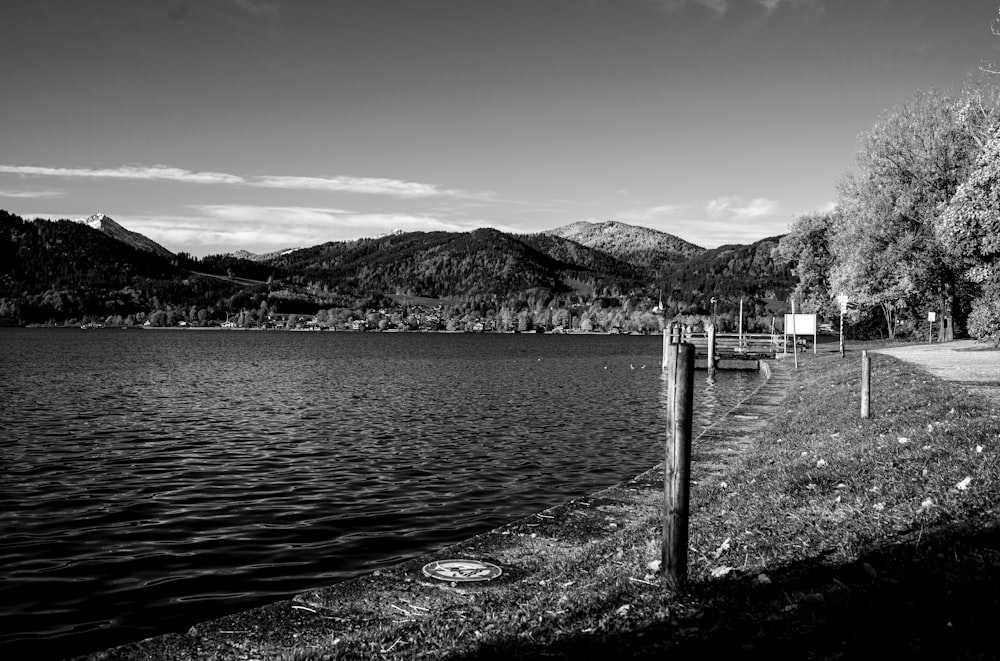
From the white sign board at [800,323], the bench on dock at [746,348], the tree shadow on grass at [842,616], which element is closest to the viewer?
the tree shadow on grass at [842,616]

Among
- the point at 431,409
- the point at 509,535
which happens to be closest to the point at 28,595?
the point at 509,535

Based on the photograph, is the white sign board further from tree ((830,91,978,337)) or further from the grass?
the grass

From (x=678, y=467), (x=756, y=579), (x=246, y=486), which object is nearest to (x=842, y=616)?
(x=756, y=579)

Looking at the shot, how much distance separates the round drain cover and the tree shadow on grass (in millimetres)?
2699

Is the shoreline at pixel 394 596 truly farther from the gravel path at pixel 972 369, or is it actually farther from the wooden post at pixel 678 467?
the gravel path at pixel 972 369

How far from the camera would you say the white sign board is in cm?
6184

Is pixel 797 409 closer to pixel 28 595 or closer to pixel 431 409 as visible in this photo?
pixel 431 409

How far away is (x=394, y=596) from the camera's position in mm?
9070

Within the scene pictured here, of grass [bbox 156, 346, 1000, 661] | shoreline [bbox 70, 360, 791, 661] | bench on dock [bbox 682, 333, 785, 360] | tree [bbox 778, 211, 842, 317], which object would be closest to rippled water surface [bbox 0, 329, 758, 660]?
shoreline [bbox 70, 360, 791, 661]

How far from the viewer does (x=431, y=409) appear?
3950cm

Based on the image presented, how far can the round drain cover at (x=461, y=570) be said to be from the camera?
9.67 m

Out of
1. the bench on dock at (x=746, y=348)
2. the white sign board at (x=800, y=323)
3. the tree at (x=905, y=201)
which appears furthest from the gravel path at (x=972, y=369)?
the bench on dock at (x=746, y=348)

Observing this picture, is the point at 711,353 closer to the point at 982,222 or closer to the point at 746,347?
the point at 746,347

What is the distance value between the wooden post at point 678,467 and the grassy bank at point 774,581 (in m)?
0.29
